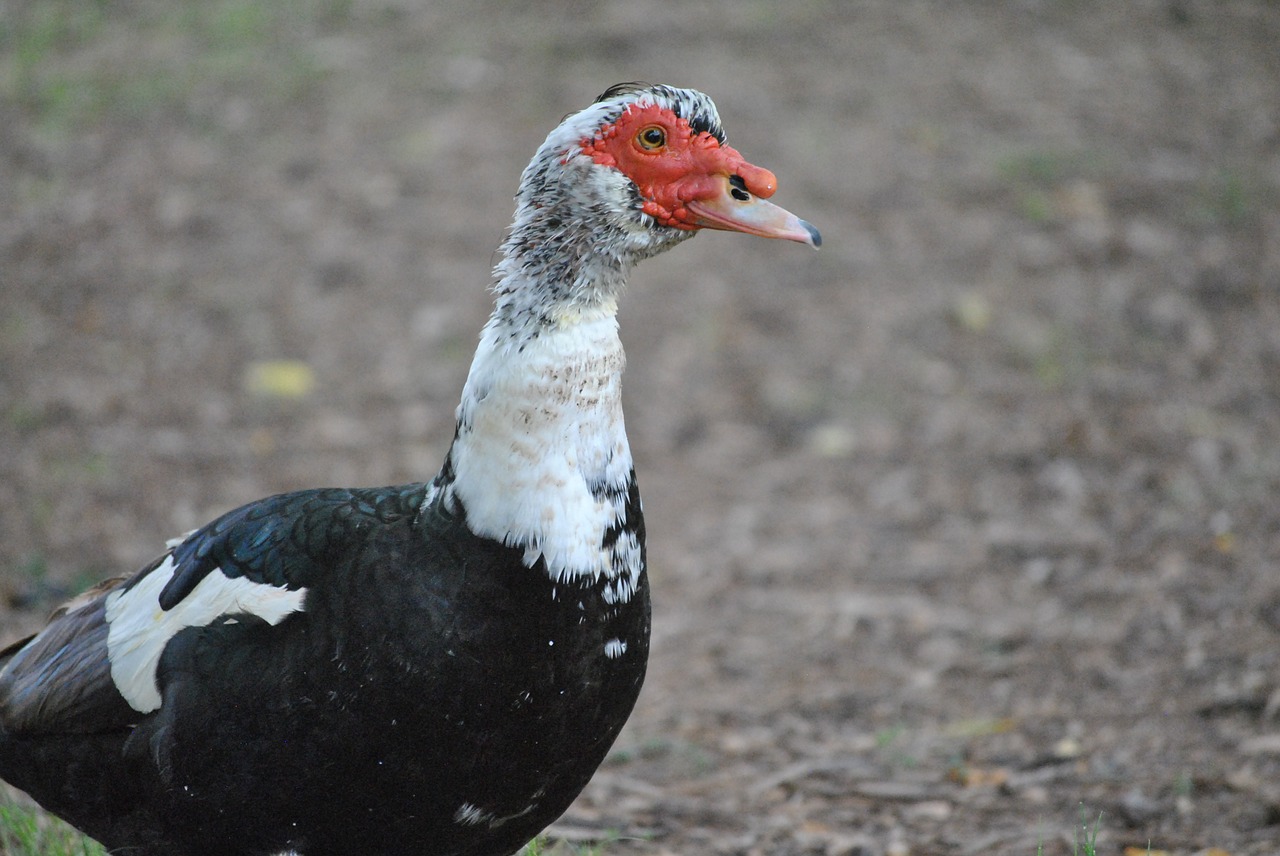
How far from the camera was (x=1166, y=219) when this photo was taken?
7.20 metres

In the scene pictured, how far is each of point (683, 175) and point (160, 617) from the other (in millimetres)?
1513

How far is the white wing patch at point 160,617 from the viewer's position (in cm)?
274

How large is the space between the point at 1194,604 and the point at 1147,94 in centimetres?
433

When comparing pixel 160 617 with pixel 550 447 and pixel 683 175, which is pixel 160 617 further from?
pixel 683 175

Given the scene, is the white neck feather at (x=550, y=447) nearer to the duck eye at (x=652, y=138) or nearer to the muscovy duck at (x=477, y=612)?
the muscovy duck at (x=477, y=612)

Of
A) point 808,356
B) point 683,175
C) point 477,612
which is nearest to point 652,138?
point 683,175

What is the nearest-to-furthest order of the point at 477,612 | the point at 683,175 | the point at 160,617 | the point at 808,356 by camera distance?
1. the point at 477,612
2. the point at 683,175
3. the point at 160,617
4. the point at 808,356

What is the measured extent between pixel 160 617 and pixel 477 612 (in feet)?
2.65

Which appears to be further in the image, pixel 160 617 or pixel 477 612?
→ pixel 160 617

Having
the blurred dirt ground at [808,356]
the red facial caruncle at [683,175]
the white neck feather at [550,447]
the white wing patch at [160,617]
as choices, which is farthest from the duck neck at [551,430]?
the blurred dirt ground at [808,356]

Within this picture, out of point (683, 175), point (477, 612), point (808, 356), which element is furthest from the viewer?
point (808, 356)

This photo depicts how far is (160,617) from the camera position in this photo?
9.62 ft

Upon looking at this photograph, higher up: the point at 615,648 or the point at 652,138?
the point at 652,138

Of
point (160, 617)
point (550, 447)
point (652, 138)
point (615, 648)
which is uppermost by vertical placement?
point (652, 138)
